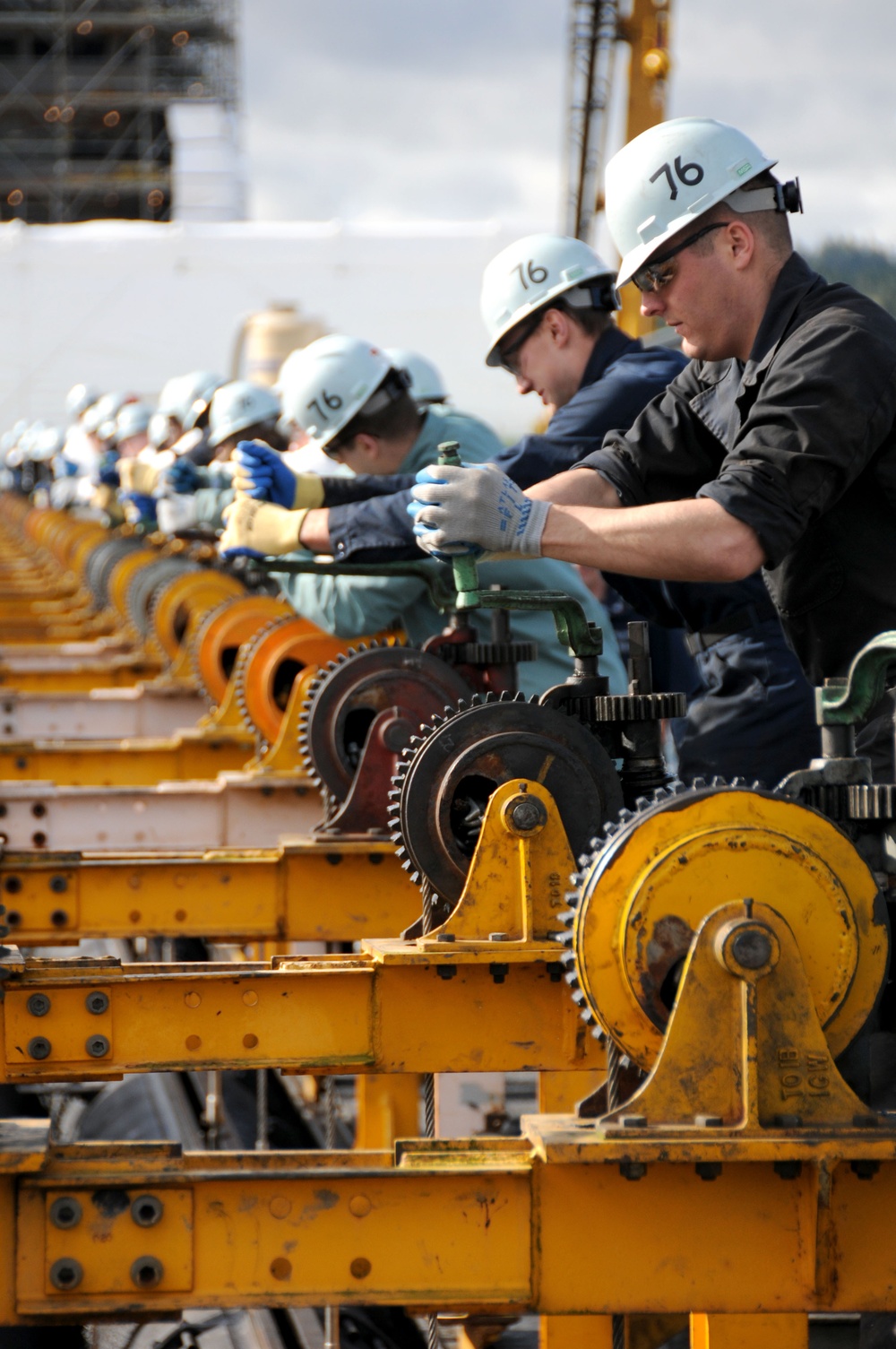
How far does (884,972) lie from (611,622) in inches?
148

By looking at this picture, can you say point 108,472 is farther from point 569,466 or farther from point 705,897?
point 705,897

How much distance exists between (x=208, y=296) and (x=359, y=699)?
3982 centimetres

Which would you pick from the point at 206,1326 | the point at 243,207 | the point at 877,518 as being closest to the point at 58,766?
the point at 206,1326

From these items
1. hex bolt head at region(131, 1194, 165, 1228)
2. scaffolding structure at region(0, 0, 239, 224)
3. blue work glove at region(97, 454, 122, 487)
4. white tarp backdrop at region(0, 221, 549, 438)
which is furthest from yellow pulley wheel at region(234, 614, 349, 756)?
scaffolding structure at region(0, 0, 239, 224)

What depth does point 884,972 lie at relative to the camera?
2.54 meters

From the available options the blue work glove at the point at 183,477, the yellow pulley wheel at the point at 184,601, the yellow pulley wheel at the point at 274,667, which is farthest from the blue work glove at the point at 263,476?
the yellow pulley wheel at the point at 184,601

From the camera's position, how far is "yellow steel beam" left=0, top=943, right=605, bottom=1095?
3.30 meters

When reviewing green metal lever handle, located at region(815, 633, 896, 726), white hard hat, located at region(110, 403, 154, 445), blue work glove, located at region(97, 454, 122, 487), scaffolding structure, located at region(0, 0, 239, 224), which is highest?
scaffolding structure, located at region(0, 0, 239, 224)

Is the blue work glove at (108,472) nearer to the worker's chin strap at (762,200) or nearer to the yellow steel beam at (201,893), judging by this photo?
the yellow steel beam at (201,893)

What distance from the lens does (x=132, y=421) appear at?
46.3ft

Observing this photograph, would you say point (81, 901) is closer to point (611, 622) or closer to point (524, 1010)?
point (524, 1010)

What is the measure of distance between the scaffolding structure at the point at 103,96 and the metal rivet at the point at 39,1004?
1896 inches

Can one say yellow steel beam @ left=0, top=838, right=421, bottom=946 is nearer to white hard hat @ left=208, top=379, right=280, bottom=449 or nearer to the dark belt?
the dark belt

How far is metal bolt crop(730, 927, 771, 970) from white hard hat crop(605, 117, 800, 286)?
1.20m
